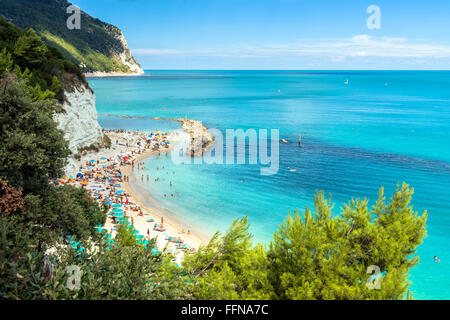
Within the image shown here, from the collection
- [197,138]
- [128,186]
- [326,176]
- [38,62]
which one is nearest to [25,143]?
[128,186]

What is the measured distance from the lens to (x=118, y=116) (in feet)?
297

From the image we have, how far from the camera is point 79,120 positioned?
43.5 meters

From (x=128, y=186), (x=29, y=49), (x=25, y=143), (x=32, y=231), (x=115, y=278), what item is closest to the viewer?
(x=115, y=278)

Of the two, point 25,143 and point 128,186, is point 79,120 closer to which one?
point 128,186

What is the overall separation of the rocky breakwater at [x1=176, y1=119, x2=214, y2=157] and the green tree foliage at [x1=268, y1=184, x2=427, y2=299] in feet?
139

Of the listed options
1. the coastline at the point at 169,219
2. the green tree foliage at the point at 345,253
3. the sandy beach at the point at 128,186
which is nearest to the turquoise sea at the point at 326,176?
the coastline at the point at 169,219

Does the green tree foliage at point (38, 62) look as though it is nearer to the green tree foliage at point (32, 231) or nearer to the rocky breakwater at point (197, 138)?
the green tree foliage at point (32, 231)

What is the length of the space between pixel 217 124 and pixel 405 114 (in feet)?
192

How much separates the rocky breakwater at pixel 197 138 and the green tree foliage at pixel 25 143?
41.3 m

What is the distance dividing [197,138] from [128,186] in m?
24.6

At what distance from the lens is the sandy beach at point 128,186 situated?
2831cm

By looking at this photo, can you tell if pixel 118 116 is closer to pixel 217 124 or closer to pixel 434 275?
pixel 217 124
